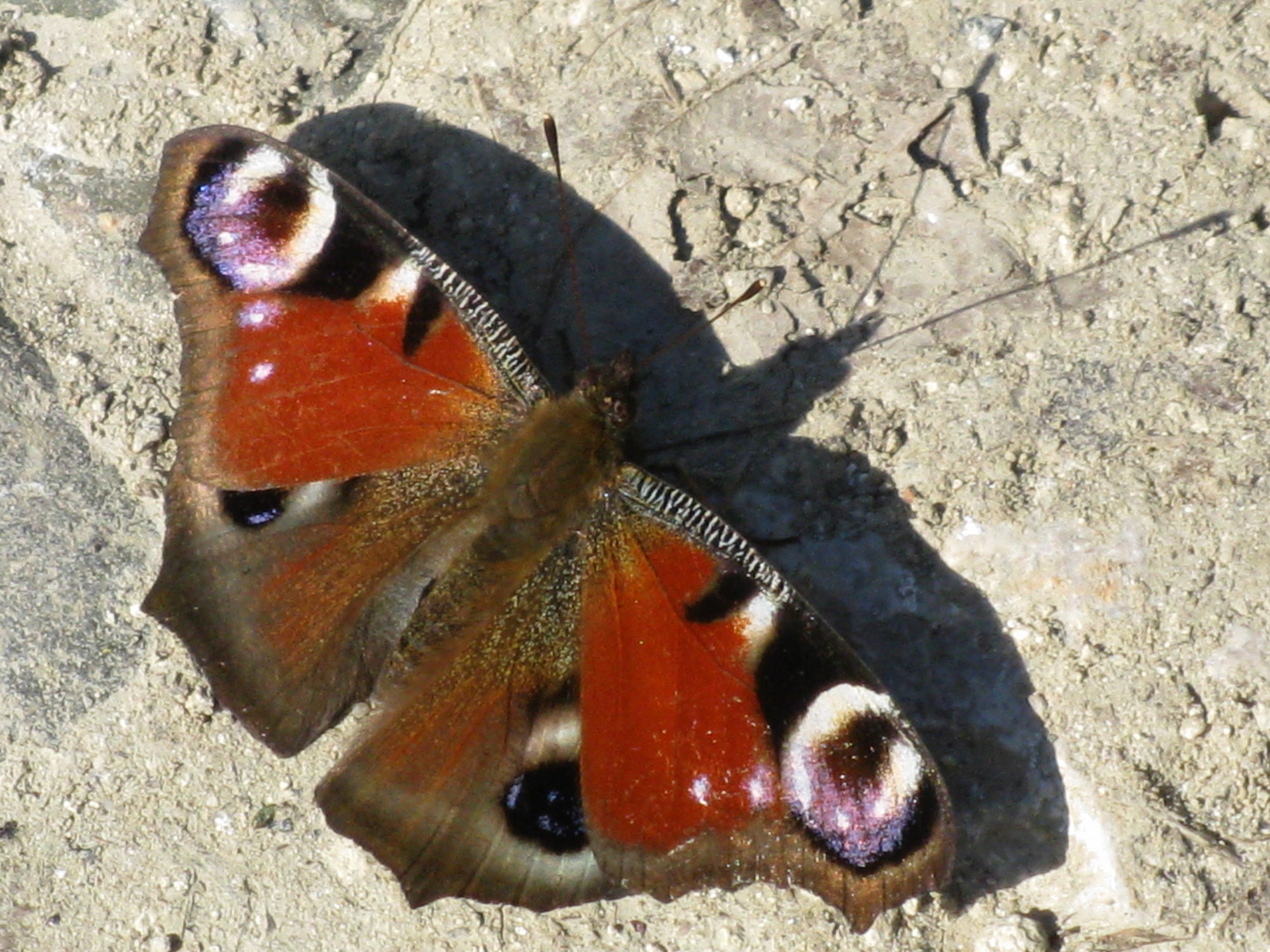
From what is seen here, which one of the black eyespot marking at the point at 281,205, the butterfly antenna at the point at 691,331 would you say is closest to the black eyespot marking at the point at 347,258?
the black eyespot marking at the point at 281,205

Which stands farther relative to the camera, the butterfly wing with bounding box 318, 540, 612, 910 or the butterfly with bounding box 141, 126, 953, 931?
the butterfly wing with bounding box 318, 540, 612, 910

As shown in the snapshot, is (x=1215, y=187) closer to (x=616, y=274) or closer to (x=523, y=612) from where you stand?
(x=616, y=274)

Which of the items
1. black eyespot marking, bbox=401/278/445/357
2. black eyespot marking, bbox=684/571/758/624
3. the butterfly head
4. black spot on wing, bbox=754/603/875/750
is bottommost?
black spot on wing, bbox=754/603/875/750

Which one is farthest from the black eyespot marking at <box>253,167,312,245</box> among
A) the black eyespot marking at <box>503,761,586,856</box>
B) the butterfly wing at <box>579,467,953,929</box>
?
the black eyespot marking at <box>503,761,586,856</box>

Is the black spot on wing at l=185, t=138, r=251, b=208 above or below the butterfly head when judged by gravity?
above

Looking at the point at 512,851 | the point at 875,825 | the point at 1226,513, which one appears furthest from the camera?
the point at 1226,513

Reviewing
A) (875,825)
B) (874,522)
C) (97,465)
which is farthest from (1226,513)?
(97,465)

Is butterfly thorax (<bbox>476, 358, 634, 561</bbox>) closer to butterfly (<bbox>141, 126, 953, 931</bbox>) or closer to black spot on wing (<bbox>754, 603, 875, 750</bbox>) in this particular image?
butterfly (<bbox>141, 126, 953, 931</bbox>)
